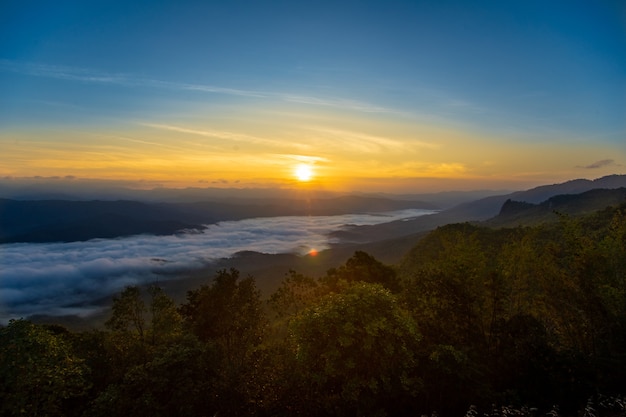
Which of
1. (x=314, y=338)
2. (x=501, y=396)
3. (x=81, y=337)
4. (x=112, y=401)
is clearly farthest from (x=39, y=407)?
(x=501, y=396)

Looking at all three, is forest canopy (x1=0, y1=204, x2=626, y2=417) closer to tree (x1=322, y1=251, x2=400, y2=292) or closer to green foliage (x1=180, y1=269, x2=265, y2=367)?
green foliage (x1=180, y1=269, x2=265, y2=367)

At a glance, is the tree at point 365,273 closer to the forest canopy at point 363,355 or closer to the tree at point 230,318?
the forest canopy at point 363,355

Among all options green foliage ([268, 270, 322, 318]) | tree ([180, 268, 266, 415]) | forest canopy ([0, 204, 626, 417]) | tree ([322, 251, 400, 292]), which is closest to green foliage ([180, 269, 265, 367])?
tree ([180, 268, 266, 415])

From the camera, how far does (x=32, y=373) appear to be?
18.6 m

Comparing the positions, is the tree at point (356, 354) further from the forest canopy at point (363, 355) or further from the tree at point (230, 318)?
the tree at point (230, 318)

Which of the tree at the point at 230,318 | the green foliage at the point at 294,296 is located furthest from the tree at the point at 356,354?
the green foliage at the point at 294,296

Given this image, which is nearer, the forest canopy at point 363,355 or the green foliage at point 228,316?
the forest canopy at point 363,355

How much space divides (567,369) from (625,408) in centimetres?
497

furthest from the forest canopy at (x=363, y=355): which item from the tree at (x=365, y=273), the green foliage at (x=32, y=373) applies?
the tree at (x=365, y=273)

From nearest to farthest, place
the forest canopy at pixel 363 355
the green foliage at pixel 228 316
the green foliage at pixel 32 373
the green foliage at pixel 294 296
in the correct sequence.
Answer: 1. the green foliage at pixel 32 373
2. the forest canopy at pixel 363 355
3. the green foliage at pixel 228 316
4. the green foliage at pixel 294 296

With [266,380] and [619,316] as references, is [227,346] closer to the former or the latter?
[266,380]

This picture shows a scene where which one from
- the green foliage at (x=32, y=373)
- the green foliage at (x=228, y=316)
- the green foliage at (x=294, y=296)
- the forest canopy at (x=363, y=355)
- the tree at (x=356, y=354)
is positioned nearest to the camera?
the green foliage at (x=32, y=373)

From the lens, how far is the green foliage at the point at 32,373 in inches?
707

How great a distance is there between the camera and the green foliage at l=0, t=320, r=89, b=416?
Answer: 58.9 ft
